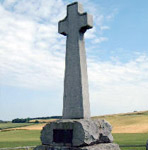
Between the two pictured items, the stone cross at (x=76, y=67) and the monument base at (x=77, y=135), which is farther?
the stone cross at (x=76, y=67)

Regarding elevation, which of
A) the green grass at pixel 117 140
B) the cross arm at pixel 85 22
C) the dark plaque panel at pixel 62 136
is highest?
the cross arm at pixel 85 22

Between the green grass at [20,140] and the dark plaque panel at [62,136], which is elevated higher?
the dark plaque panel at [62,136]

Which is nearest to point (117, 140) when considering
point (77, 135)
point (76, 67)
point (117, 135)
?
point (117, 135)

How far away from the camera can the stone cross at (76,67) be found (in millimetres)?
8367

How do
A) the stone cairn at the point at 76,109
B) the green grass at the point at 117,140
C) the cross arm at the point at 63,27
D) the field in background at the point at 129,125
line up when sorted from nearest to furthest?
the stone cairn at the point at 76,109
the cross arm at the point at 63,27
the green grass at the point at 117,140
the field in background at the point at 129,125

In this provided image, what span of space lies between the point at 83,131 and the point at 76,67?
2.28 m

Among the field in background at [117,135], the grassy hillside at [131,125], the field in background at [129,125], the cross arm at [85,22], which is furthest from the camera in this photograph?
the field in background at [129,125]

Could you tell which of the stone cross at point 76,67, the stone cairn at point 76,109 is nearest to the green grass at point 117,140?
the stone cairn at point 76,109

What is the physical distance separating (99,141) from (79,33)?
3.78 m

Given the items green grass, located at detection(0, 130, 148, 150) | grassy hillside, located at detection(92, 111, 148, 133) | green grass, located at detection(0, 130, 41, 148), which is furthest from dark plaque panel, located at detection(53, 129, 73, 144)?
grassy hillside, located at detection(92, 111, 148, 133)

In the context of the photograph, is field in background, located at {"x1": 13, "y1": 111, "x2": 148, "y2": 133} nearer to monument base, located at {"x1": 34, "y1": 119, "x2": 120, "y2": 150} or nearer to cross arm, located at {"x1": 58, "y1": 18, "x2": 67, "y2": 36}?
monument base, located at {"x1": 34, "y1": 119, "x2": 120, "y2": 150}

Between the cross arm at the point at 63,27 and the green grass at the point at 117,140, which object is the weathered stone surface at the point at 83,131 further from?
the green grass at the point at 117,140

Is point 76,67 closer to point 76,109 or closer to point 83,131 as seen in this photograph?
point 76,109

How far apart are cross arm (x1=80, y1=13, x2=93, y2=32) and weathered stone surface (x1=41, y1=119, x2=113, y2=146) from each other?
323 cm
